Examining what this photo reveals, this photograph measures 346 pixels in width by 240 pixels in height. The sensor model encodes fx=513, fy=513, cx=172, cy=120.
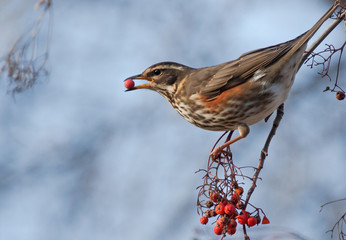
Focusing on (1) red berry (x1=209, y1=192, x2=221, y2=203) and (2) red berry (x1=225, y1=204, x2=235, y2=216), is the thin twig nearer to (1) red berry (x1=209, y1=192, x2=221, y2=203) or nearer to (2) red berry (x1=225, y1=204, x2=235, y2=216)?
(2) red berry (x1=225, y1=204, x2=235, y2=216)

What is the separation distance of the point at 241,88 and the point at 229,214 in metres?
1.15

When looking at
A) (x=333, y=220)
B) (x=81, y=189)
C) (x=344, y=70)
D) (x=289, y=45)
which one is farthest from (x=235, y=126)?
(x=81, y=189)

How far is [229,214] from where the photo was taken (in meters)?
2.88

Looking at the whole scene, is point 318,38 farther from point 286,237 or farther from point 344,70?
point 344,70

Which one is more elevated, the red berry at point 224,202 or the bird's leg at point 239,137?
the bird's leg at point 239,137

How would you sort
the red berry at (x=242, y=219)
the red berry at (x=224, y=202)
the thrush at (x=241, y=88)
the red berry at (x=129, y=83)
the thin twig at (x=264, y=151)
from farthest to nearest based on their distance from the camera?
the red berry at (x=129, y=83), the thrush at (x=241, y=88), the red berry at (x=224, y=202), the red berry at (x=242, y=219), the thin twig at (x=264, y=151)

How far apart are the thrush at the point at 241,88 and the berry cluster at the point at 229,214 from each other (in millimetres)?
673

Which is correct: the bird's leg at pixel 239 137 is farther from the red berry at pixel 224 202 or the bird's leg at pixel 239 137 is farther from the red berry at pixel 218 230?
the red berry at pixel 218 230

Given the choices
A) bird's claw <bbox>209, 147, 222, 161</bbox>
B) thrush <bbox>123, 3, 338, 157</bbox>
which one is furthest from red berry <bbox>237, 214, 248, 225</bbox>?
thrush <bbox>123, 3, 338, 157</bbox>

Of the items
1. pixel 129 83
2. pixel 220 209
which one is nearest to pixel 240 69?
pixel 129 83

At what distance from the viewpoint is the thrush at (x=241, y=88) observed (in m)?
3.58

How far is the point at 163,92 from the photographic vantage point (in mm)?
4047

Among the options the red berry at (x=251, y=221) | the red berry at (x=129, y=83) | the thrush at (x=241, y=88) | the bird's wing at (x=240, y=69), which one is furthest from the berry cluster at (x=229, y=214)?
the red berry at (x=129, y=83)

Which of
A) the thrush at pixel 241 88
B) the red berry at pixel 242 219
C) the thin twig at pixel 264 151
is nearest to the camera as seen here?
the thin twig at pixel 264 151
